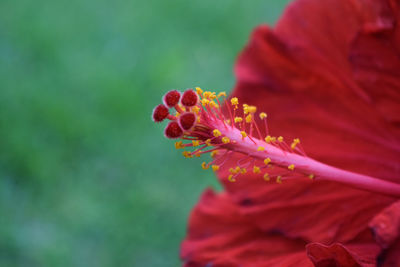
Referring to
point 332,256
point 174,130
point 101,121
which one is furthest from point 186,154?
point 101,121

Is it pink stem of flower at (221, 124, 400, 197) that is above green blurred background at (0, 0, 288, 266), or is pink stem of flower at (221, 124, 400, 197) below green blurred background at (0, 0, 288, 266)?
below

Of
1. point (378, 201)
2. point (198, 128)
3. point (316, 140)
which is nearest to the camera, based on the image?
point (198, 128)

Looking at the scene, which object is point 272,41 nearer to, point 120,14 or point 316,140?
point 316,140

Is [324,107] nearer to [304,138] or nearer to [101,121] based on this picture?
[304,138]

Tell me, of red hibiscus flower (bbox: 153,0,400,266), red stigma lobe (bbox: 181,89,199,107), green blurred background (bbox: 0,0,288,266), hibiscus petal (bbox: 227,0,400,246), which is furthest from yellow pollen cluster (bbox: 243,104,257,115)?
green blurred background (bbox: 0,0,288,266)

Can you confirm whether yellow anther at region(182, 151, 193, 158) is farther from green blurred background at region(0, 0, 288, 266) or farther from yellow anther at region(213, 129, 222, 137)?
green blurred background at region(0, 0, 288, 266)

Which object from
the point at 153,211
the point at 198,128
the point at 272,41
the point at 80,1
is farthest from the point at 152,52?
the point at 198,128

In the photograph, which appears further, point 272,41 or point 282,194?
point 272,41

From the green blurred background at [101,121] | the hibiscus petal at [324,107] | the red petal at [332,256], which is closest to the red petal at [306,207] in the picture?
the hibiscus petal at [324,107]
